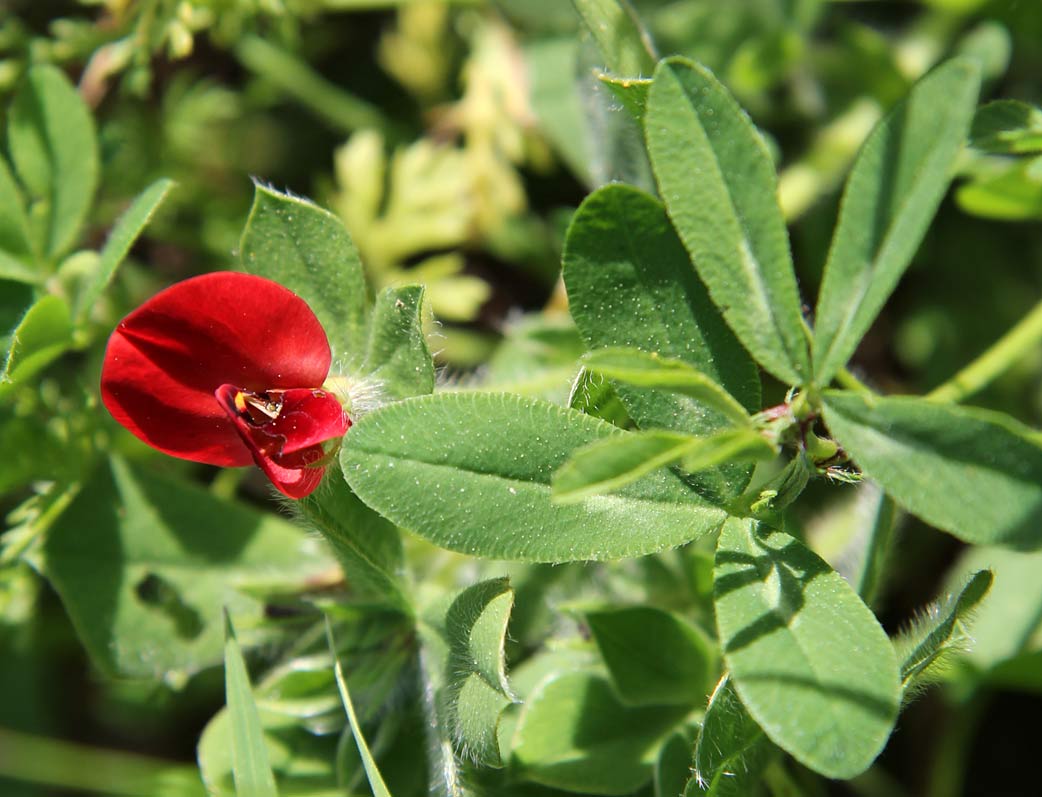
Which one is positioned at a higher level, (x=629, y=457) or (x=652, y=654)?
(x=629, y=457)

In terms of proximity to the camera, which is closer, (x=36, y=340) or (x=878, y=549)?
(x=878, y=549)

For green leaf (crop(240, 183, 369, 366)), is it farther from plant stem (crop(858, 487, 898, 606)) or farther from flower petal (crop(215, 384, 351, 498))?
plant stem (crop(858, 487, 898, 606))

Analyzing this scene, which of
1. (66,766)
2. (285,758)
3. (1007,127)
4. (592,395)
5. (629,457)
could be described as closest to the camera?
(629,457)

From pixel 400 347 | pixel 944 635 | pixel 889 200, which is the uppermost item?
pixel 889 200

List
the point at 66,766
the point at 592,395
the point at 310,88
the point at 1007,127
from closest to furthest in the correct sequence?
the point at 592,395, the point at 1007,127, the point at 66,766, the point at 310,88

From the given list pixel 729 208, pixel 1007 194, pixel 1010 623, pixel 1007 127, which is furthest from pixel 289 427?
pixel 1010 623

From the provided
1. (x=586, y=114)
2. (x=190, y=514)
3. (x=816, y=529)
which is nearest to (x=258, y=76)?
(x=586, y=114)

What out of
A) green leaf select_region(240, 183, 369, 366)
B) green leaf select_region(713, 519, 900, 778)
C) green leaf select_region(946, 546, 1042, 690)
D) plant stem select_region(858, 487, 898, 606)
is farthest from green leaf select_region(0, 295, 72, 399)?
green leaf select_region(946, 546, 1042, 690)

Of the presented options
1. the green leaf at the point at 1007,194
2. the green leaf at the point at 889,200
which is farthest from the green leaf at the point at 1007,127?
the green leaf at the point at 889,200

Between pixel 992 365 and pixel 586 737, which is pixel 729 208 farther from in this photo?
pixel 586 737
